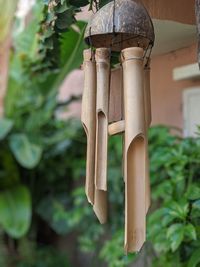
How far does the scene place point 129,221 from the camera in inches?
37.7

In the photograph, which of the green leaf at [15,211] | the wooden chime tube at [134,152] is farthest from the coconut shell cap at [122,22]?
the green leaf at [15,211]

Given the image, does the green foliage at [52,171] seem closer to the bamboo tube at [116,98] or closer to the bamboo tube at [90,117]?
the bamboo tube at [116,98]

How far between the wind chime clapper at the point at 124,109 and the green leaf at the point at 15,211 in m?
2.19

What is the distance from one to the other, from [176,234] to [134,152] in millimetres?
718

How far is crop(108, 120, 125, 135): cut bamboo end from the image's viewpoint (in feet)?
3.34

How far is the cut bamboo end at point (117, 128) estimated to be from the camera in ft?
3.34

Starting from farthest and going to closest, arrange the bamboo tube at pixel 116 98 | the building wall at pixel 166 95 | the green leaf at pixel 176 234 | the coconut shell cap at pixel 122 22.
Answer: the building wall at pixel 166 95 → the green leaf at pixel 176 234 → the bamboo tube at pixel 116 98 → the coconut shell cap at pixel 122 22

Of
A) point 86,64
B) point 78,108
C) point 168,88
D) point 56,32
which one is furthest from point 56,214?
point 86,64

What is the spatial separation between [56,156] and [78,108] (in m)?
0.47

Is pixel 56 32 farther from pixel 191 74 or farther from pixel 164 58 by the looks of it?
pixel 191 74

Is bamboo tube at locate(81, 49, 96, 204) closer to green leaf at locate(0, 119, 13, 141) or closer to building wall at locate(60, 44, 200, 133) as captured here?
building wall at locate(60, 44, 200, 133)

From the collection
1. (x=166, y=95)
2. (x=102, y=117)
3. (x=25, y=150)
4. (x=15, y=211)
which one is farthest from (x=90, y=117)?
(x=15, y=211)

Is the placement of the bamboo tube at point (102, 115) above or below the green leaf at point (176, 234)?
above

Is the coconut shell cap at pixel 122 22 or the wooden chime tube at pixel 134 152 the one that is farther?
the coconut shell cap at pixel 122 22
